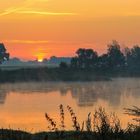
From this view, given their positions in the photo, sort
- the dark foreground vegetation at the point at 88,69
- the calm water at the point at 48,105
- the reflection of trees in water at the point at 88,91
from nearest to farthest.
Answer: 1. the calm water at the point at 48,105
2. the reflection of trees in water at the point at 88,91
3. the dark foreground vegetation at the point at 88,69

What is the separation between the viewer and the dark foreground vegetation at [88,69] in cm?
10925

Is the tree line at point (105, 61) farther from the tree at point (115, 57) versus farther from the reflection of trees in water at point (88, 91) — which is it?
the reflection of trees in water at point (88, 91)

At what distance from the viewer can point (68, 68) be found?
117625 mm

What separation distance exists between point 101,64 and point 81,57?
5.38 metres

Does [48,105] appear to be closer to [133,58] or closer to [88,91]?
[88,91]

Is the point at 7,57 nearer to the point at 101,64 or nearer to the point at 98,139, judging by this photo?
the point at 101,64

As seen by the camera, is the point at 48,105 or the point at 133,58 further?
the point at 133,58

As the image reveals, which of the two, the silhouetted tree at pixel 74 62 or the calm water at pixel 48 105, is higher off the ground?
the silhouetted tree at pixel 74 62

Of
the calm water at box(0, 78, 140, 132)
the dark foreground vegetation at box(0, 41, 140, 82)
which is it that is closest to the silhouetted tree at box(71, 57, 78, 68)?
the dark foreground vegetation at box(0, 41, 140, 82)

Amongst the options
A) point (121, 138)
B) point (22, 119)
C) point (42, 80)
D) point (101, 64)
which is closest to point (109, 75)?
→ point (101, 64)

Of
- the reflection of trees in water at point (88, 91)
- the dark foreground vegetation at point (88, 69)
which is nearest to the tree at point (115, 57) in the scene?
the dark foreground vegetation at point (88, 69)

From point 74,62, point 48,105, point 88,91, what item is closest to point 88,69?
point 74,62

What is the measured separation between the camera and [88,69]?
4793 inches

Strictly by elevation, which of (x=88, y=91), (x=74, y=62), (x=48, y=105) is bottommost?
(x=48, y=105)
